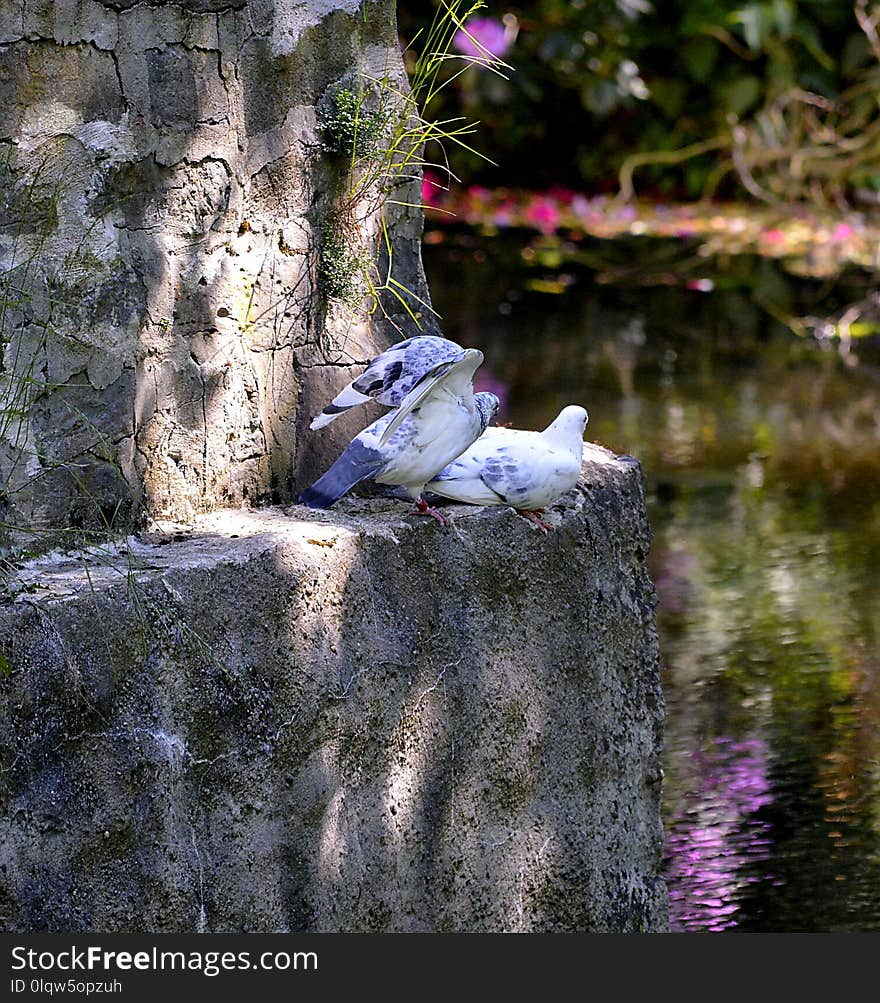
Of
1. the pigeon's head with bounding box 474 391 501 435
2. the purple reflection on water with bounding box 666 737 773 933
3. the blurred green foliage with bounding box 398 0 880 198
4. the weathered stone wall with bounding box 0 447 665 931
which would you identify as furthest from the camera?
the blurred green foliage with bounding box 398 0 880 198

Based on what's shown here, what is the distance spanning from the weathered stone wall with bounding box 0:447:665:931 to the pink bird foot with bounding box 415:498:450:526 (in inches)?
1.3

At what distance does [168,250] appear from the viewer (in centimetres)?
262

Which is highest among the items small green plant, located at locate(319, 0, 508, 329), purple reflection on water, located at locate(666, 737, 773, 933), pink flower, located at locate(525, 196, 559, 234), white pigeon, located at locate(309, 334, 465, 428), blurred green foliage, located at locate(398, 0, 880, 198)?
blurred green foliage, located at locate(398, 0, 880, 198)

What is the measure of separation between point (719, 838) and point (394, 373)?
1434 millimetres

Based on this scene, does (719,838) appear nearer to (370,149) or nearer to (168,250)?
(370,149)

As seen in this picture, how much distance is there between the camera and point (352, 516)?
273 cm

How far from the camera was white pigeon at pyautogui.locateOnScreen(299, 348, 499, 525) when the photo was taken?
266 cm

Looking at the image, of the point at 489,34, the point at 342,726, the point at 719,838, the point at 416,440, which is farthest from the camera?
the point at 489,34

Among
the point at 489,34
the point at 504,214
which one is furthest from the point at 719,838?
the point at 504,214

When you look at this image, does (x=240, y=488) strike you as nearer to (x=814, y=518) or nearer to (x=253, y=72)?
(x=253, y=72)

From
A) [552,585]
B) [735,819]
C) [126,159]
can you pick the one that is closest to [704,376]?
[735,819]

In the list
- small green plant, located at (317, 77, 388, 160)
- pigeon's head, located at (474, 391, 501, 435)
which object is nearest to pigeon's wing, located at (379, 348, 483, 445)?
pigeon's head, located at (474, 391, 501, 435)

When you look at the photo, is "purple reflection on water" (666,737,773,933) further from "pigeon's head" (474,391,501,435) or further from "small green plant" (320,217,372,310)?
"small green plant" (320,217,372,310)

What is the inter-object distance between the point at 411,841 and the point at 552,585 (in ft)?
1.60
